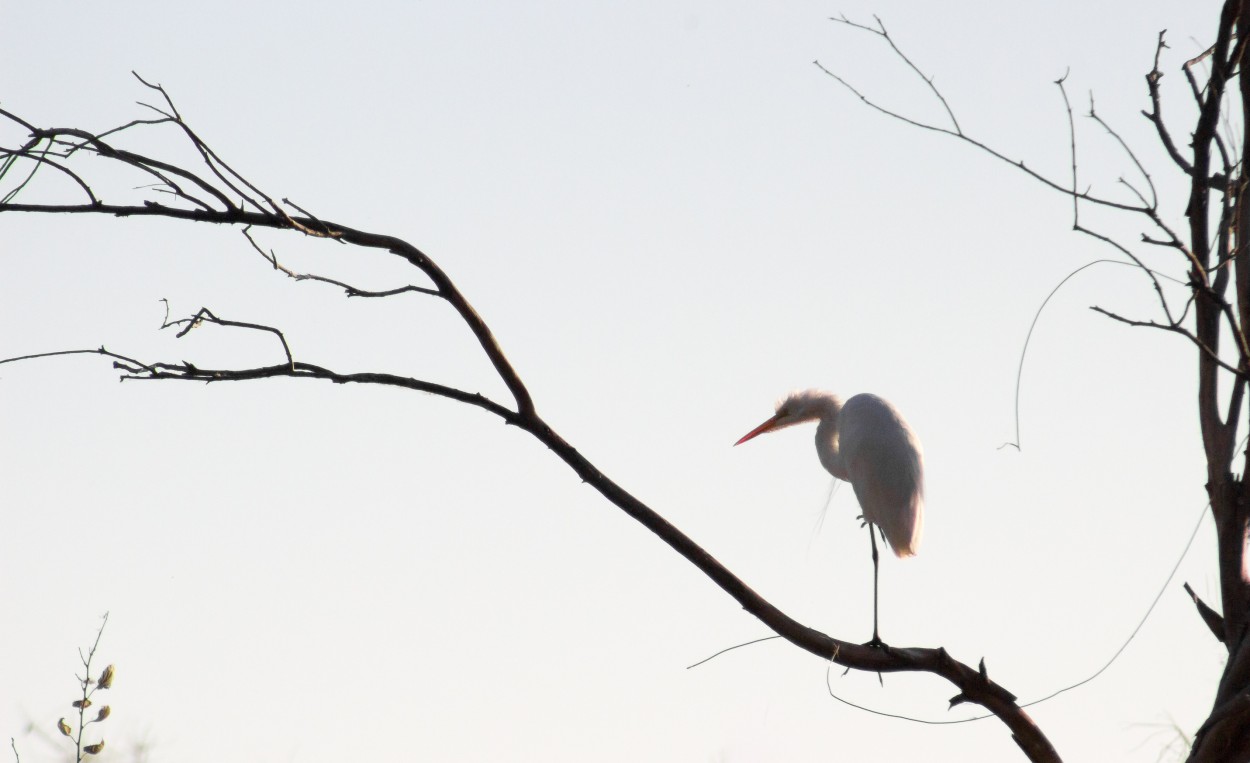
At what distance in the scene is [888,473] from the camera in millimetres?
5609

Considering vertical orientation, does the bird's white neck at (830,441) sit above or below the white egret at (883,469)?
above

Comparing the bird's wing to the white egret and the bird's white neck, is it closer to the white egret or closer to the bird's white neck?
the white egret

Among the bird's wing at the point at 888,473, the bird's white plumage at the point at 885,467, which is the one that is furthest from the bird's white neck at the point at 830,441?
the bird's wing at the point at 888,473

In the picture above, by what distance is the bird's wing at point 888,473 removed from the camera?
5.59m

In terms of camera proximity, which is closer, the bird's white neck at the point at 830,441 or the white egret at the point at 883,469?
the white egret at the point at 883,469

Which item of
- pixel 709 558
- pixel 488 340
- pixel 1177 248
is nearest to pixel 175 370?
pixel 488 340

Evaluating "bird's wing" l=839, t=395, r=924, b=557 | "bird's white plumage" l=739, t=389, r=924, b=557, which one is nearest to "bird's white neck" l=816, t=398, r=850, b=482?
"bird's white plumage" l=739, t=389, r=924, b=557

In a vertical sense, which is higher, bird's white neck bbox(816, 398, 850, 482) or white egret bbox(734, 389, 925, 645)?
bird's white neck bbox(816, 398, 850, 482)

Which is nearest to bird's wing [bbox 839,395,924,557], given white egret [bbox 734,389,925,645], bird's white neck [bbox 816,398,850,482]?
white egret [bbox 734,389,925,645]

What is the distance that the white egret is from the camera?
18.3 ft

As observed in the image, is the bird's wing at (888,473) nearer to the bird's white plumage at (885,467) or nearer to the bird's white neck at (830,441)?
the bird's white plumage at (885,467)

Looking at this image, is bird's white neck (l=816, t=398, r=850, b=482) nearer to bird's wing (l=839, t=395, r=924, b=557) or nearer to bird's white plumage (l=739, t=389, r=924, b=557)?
bird's white plumage (l=739, t=389, r=924, b=557)

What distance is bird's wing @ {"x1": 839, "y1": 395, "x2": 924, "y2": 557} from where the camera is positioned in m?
5.59

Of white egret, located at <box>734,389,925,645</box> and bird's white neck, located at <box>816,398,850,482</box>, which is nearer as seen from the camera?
white egret, located at <box>734,389,925,645</box>
